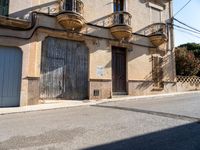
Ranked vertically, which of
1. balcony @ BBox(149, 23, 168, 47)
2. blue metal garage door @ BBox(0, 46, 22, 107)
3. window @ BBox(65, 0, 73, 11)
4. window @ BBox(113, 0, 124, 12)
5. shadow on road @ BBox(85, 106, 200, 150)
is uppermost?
window @ BBox(113, 0, 124, 12)

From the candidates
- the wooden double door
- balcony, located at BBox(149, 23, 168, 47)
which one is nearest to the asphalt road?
the wooden double door

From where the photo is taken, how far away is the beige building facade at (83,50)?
1052 centimetres

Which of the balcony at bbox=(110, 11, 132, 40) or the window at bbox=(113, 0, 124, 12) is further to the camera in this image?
the window at bbox=(113, 0, 124, 12)

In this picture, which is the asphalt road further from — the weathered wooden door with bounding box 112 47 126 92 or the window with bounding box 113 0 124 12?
the window with bounding box 113 0 124 12

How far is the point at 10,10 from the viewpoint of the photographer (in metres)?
10.5

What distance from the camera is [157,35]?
52.6 ft

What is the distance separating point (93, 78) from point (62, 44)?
2.87 metres

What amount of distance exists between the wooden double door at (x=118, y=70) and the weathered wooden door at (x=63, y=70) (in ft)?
7.60

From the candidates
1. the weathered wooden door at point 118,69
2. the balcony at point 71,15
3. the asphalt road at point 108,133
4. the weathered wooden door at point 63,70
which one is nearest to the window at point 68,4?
the balcony at point 71,15

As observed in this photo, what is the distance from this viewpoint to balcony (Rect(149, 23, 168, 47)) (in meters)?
16.1

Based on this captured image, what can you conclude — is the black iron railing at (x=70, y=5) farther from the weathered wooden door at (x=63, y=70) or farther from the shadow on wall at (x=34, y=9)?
the weathered wooden door at (x=63, y=70)

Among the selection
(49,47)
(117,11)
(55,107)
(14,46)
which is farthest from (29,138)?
(117,11)

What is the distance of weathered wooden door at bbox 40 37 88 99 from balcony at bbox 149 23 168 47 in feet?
19.7

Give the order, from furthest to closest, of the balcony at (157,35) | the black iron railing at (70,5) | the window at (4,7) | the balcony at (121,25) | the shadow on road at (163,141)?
the balcony at (157,35) < the balcony at (121,25) < the black iron railing at (70,5) < the window at (4,7) < the shadow on road at (163,141)
